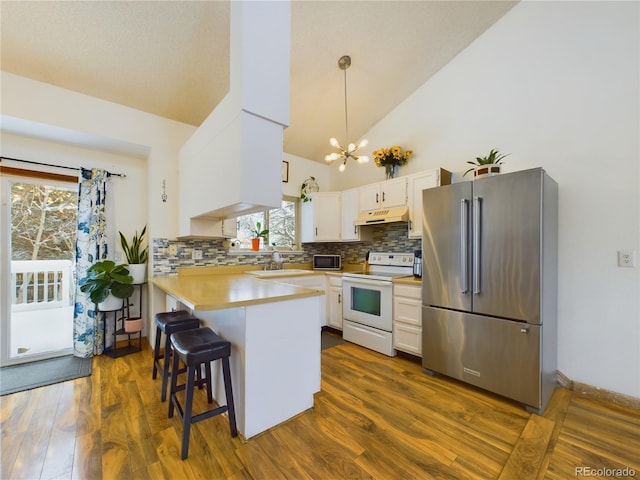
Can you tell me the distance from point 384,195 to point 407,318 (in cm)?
158

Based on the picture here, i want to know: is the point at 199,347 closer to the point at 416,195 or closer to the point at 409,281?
the point at 409,281

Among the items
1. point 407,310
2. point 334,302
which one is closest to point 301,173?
point 334,302

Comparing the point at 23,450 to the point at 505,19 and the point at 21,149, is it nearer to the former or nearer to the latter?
the point at 21,149

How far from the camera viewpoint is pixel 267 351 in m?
1.78

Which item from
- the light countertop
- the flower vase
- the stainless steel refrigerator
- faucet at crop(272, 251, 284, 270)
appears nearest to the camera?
the stainless steel refrigerator

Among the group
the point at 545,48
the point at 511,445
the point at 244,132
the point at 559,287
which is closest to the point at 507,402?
the point at 511,445

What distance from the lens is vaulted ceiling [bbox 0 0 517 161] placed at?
2.10 m

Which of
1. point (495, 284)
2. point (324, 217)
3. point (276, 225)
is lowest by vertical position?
point (495, 284)

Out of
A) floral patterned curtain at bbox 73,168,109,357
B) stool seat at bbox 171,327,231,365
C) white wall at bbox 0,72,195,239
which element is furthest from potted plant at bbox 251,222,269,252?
stool seat at bbox 171,327,231,365

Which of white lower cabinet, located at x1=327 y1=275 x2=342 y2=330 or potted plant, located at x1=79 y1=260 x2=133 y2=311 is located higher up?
potted plant, located at x1=79 y1=260 x2=133 y2=311

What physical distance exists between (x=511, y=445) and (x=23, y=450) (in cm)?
290

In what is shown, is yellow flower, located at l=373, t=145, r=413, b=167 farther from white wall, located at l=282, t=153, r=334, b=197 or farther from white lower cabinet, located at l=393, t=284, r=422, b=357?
white lower cabinet, located at l=393, t=284, r=422, b=357

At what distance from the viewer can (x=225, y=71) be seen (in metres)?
2.68

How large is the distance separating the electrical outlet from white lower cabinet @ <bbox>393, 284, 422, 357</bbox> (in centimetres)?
153
